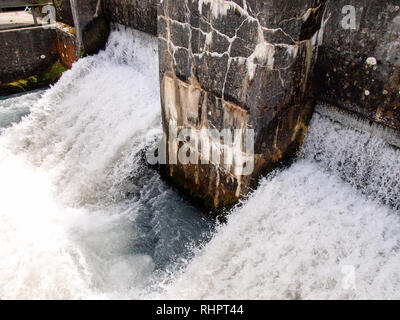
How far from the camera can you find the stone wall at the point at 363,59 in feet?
7.63

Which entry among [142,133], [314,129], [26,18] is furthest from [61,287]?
[26,18]

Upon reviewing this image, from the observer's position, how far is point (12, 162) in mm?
4473

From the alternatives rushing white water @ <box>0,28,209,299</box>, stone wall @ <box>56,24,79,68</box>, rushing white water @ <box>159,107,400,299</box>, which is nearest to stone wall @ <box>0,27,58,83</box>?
stone wall @ <box>56,24,79,68</box>

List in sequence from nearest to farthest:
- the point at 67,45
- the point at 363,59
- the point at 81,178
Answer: the point at 363,59, the point at 81,178, the point at 67,45

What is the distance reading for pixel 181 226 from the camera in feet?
11.1

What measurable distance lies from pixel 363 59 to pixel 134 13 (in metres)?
3.34

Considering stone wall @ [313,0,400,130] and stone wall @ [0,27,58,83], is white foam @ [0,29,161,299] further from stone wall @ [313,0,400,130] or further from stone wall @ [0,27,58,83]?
stone wall @ [313,0,400,130]

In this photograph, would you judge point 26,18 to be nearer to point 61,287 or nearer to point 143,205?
point 143,205

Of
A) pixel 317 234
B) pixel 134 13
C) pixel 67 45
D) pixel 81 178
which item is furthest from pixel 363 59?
pixel 67 45

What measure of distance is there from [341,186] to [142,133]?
7.69 ft

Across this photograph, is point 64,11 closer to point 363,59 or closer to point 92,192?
point 92,192

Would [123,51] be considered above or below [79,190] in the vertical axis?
above

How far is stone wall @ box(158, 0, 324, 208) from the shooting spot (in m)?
2.43

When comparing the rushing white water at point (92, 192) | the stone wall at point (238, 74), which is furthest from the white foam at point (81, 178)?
the stone wall at point (238, 74)
